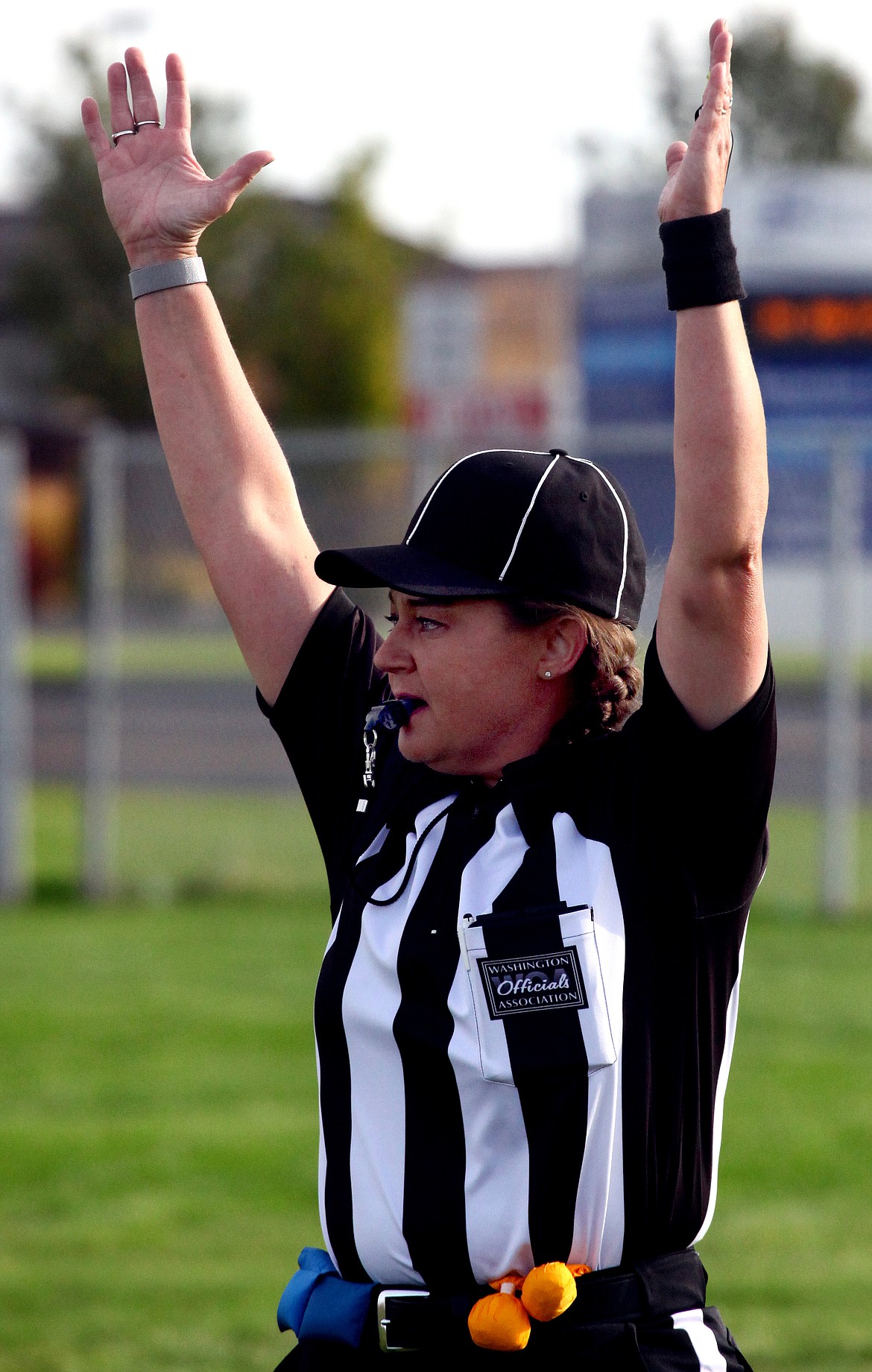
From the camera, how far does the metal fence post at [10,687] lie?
924 centimetres

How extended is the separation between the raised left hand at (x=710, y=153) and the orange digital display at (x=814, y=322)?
54.3ft

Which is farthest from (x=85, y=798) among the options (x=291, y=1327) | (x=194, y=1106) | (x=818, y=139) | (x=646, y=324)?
(x=818, y=139)

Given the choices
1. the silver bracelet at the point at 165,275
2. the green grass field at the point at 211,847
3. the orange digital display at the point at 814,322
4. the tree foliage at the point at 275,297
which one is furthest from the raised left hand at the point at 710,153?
the tree foliage at the point at 275,297

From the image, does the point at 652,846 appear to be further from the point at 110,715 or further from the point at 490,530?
the point at 110,715

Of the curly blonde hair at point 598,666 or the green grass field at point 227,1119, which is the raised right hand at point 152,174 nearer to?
the curly blonde hair at point 598,666

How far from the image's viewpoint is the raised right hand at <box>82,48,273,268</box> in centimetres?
254

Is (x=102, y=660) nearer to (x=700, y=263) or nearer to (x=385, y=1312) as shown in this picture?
(x=385, y=1312)

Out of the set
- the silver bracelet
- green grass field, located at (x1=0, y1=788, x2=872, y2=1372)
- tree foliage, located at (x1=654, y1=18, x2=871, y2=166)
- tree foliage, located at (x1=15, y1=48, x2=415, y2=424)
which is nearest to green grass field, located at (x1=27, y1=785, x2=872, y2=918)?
green grass field, located at (x1=0, y1=788, x2=872, y2=1372)

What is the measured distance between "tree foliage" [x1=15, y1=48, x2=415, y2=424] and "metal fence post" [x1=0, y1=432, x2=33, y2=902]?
60.1 ft

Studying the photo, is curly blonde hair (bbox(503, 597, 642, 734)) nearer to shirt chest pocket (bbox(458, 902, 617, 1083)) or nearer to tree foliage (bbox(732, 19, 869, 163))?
shirt chest pocket (bbox(458, 902, 617, 1083))

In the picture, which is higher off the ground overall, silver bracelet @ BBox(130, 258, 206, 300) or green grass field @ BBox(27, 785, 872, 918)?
silver bracelet @ BBox(130, 258, 206, 300)

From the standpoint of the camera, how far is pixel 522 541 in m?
2.19

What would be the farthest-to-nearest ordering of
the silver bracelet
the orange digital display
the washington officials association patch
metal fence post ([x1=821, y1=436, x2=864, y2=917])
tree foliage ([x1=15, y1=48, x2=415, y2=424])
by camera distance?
tree foliage ([x1=15, y1=48, x2=415, y2=424])
the orange digital display
metal fence post ([x1=821, y1=436, x2=864, y2=917])
the silver bracelet
the washington officials association patch

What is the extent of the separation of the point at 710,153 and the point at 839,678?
7084 millimetres
